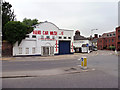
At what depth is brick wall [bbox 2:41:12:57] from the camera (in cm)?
2384

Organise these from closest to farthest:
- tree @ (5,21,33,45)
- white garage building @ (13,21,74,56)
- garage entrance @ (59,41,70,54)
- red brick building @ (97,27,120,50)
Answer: tree @ (5,21,33,45) → white garage building @ (13,21,74,56) → garage entrance @ (59,41,70,54) → red brick building @ (97,27,120,50)

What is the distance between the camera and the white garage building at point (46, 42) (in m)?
25.5

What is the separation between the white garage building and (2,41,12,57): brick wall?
1010 mm

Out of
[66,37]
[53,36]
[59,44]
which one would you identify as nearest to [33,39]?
[53,36]

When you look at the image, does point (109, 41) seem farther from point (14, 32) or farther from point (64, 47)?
point (14, 32)

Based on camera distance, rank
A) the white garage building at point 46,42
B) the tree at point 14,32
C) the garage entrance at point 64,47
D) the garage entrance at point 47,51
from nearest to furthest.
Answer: the tree at point 14,32 < the white garage building at point 46,42 < the garage entrance at point 47,51 < the garage entrance at point 64,47

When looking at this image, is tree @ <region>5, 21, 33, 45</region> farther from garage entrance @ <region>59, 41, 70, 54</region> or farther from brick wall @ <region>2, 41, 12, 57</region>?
garage entrance @ <region>59, 41, 70, 54</region>

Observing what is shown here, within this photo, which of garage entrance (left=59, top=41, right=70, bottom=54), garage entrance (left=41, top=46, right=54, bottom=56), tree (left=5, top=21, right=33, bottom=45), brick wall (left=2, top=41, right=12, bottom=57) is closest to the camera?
tree (left=5, top=21, right=33, bottom=45)

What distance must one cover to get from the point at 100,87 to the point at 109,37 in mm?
68381

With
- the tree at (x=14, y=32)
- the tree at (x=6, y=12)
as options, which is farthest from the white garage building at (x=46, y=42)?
the tree at (x=6, y=12)

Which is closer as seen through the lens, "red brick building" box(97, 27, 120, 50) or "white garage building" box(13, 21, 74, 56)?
"white garage building" box(13, 21, 74, 56)

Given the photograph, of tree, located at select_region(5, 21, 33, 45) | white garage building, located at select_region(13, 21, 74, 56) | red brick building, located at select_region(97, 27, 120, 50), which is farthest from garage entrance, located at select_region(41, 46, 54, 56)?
red brick building, located at select_region(97, 27, 120, 50)

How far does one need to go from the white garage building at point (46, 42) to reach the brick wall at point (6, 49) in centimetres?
101

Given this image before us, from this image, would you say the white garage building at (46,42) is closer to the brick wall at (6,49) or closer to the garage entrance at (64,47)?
the garage entrance at (64,47)
